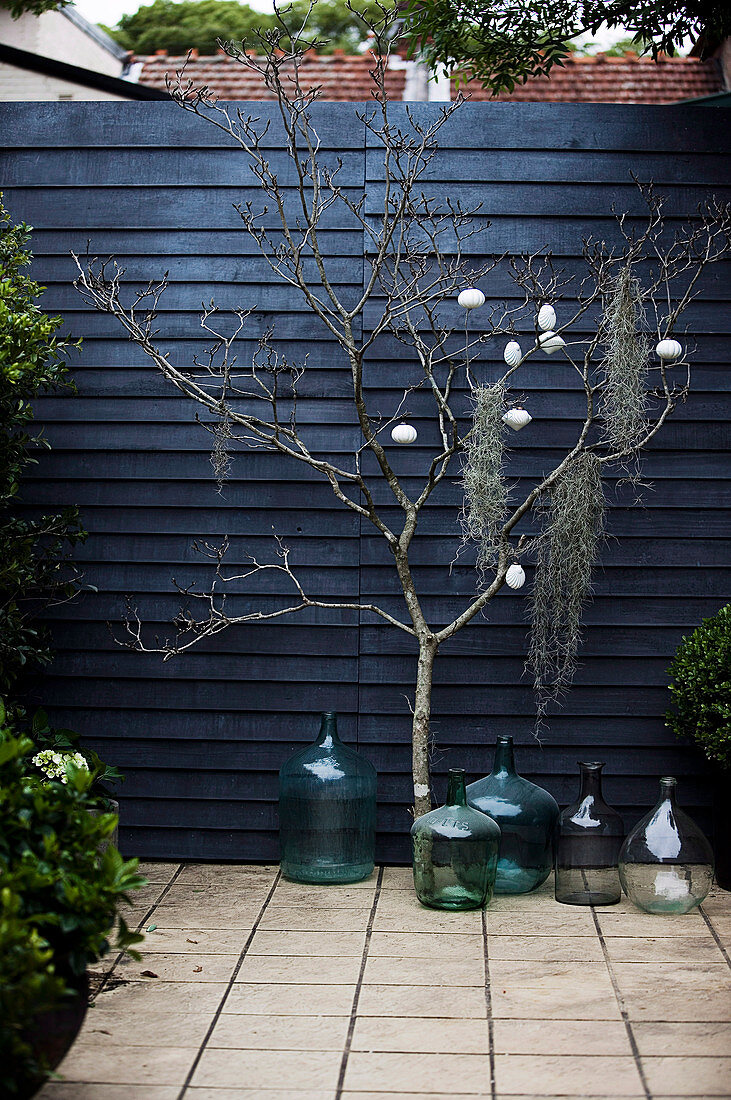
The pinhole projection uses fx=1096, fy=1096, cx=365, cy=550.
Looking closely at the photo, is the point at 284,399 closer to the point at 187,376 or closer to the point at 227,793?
the point at 187,376

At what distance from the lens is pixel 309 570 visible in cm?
390

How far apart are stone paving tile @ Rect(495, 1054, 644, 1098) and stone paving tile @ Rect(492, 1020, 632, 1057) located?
0.03 meters

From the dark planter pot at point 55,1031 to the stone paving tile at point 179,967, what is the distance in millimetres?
739

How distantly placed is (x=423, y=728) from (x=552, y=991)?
108 cm

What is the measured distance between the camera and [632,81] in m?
9.48

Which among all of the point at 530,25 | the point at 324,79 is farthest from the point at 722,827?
the point at 324,79

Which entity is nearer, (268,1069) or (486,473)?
(268,1069)

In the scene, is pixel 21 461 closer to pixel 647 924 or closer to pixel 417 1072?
pixel 417 1072

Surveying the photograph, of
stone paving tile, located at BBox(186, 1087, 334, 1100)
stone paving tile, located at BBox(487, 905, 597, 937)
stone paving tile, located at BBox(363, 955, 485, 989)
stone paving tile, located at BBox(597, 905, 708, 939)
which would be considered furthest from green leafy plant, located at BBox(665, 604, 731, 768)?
Answer: stone paving tile, located at BBox(186, 1087, 334, 1100)

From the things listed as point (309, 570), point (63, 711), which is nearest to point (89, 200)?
point (309, 570)

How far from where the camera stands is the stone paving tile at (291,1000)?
2.55 metres

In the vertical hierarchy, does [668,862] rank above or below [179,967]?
above

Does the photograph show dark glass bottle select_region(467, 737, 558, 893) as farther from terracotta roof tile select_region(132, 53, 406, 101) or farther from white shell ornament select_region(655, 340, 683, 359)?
terracotta roof tile select_region(132, 53, 406, 101)

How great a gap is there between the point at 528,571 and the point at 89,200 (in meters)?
2.08
